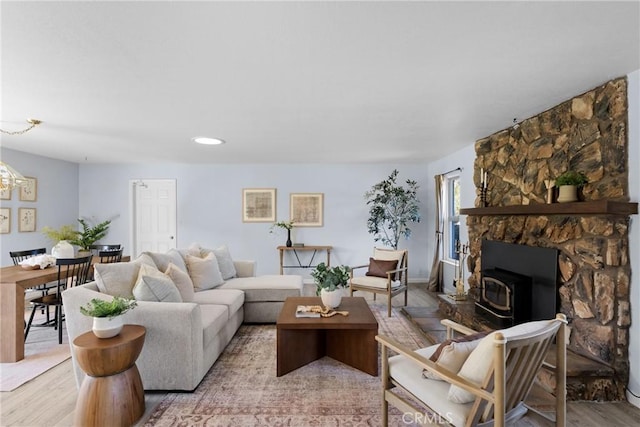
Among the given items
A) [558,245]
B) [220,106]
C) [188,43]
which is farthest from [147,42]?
[558,245]

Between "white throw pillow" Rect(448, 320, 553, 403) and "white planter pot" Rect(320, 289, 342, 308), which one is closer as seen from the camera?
"white throw pillow" Rect(448, 320, 553, 403)

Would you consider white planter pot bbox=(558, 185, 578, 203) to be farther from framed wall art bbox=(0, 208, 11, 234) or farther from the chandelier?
framed wall art bbox=(0, 208, 11, 234)

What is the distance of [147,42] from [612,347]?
3.63 metres

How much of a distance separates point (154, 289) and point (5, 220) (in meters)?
3.85

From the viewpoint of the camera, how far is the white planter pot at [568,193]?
2342 mm

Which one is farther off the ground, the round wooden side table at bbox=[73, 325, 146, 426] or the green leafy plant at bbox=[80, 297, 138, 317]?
the green leafy plant at bbox=[80, 297, 138, 317]

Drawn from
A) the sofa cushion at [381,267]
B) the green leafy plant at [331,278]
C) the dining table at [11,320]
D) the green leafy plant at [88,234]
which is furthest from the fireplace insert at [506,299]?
the green leafy plant at [88,234]

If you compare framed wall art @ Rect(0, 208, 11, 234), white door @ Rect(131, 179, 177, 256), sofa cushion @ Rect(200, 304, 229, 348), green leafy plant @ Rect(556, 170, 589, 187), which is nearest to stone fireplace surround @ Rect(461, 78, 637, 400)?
green leafy plant @ Rect(556, 170, 589, 187)

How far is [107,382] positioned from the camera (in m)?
1.83

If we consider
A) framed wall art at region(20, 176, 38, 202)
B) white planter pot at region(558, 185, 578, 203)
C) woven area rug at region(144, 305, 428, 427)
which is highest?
framed wall art at region(20, 176, 38, 202)

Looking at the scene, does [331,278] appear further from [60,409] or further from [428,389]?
[60,409]

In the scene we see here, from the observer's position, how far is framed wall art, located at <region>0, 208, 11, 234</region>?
4.30m

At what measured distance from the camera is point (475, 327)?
117 inches

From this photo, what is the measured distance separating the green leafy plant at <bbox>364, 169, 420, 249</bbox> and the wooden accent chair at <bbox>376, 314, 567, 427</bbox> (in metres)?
3.81
